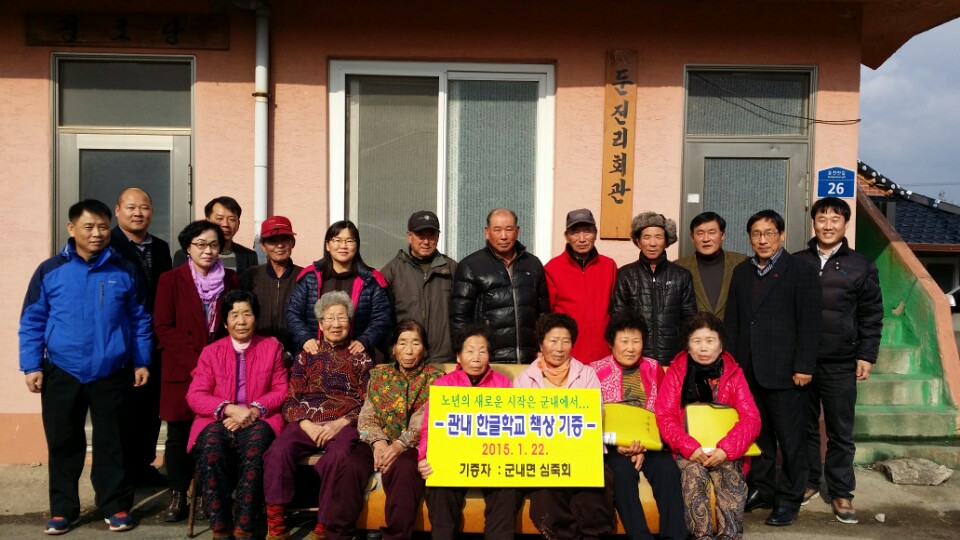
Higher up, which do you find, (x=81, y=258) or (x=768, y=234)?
(x=768, y=234)

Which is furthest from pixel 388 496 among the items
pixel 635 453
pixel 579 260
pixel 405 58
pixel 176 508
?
pixel 405 58

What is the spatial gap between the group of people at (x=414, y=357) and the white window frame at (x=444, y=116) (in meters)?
1.19

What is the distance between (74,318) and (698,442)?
3694 mm

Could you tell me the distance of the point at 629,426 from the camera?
13.6 ft

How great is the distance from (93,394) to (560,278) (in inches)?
117

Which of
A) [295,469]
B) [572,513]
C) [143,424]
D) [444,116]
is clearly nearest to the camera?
[572,513]

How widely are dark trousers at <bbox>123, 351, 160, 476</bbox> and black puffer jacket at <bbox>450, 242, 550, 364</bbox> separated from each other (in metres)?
2.06

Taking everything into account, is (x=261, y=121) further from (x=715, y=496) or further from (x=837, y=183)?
(x=837, y=183)

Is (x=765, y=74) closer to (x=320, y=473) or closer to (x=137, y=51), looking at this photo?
(x=320, y=473)

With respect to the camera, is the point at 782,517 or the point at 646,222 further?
the point at 646,222

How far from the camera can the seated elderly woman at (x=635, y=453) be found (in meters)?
3.93

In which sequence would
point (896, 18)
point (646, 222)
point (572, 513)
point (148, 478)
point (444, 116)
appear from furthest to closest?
1. point (896, 18)
2. point (444, 116)
3. point (148, 478)
4. point (646, 222)
5. point (572, 513)

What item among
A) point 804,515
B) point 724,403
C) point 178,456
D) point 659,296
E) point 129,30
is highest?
point 129,30

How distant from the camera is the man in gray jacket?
4.87m
